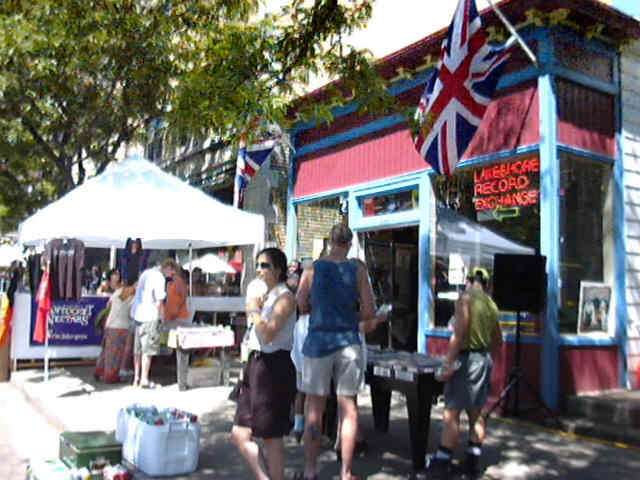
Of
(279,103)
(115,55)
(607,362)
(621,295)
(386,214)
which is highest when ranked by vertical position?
(115,55)

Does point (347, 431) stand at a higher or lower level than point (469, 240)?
lower

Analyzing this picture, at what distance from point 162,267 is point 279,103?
355 cm

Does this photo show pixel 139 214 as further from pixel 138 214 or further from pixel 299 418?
pixel 299 418

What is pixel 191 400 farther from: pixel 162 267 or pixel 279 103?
pixel 279 103

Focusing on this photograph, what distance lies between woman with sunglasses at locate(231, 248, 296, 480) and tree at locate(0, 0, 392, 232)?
2909 mm

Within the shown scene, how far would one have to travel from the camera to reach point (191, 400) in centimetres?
843

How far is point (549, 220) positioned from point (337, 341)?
417 centimetres

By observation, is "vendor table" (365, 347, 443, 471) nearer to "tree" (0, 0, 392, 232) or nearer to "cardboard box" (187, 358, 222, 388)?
"tree" (0, 0, 392, 232)

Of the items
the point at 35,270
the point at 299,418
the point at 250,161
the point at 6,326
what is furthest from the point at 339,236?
the point at 250,161

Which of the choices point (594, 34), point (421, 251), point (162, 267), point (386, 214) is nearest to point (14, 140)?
point (162, 267)

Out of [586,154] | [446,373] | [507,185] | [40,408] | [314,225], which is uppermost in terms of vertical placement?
[586,154]

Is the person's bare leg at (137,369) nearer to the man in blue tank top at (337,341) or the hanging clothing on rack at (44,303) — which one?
the hanging clothing on rack at (44,303)

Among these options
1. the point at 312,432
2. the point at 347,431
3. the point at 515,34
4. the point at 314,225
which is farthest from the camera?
the point at 314,225

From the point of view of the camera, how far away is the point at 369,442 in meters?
6.30
